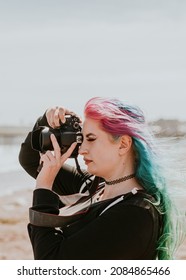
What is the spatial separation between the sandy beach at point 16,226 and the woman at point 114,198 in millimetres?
1418

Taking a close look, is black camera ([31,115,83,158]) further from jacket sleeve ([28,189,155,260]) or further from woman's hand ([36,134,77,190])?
jacket sleeve ([28,189,155,260])

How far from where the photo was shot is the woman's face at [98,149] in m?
1.27

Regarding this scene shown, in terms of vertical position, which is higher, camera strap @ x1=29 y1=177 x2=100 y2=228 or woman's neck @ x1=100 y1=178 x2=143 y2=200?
woman's neck @ x1=100 y1=178 x2=143 y2=200

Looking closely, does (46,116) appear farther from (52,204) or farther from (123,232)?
(123,232)

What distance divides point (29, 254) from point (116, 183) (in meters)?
2.23

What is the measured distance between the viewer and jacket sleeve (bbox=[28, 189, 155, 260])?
46.8 inches

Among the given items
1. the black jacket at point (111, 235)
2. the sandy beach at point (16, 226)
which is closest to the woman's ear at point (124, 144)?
the black jacket at point (111, 235)

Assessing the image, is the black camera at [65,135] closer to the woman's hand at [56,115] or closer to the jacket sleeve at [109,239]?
the woman's hand at [56,115]

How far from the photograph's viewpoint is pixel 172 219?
1286 mm

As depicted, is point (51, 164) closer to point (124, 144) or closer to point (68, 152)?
point (68, 152)

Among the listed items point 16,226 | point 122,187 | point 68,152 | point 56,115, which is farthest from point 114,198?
point 16,226

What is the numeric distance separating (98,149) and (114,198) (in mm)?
123

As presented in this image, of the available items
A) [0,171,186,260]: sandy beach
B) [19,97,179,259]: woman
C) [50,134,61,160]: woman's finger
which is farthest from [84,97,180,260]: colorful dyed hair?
[0,171,186,260]: sandy beach
